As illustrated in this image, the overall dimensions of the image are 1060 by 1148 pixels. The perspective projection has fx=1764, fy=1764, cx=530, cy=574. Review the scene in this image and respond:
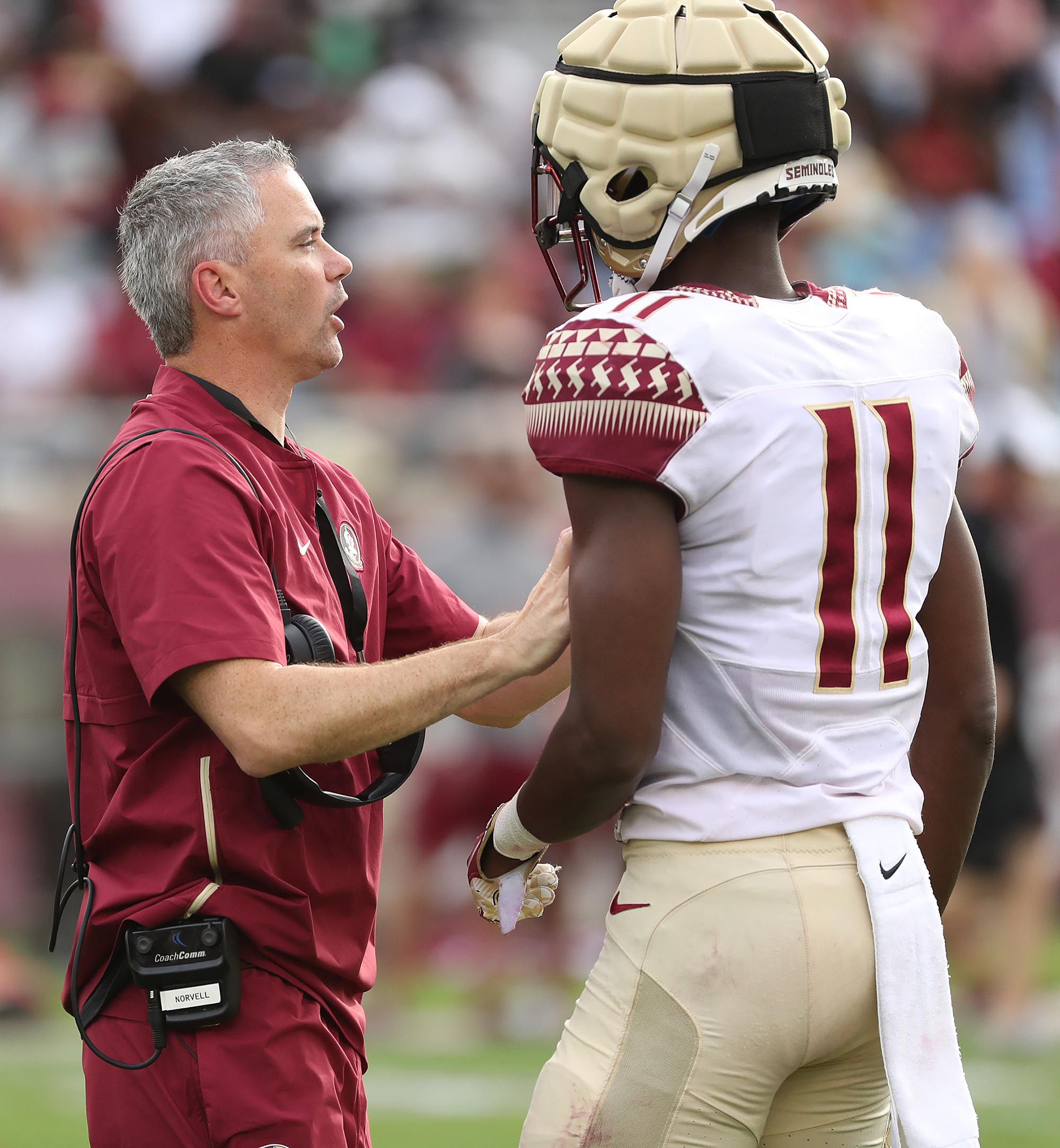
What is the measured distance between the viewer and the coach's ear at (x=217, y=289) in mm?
2889

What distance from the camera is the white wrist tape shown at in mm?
2506

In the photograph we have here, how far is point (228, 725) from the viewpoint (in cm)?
250

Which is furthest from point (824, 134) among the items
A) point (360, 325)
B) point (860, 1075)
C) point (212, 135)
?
point (212, 135)

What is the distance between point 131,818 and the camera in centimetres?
260

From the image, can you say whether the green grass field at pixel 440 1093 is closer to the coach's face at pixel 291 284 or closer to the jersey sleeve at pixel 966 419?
the coach's face at pixel 291 284

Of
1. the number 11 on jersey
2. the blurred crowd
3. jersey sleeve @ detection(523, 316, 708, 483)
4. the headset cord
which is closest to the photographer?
jersey sleeve @ detection(523, 316, 708, 483)

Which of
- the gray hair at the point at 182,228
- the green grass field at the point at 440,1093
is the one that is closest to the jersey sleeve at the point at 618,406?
the gray hair at the point at 182,228

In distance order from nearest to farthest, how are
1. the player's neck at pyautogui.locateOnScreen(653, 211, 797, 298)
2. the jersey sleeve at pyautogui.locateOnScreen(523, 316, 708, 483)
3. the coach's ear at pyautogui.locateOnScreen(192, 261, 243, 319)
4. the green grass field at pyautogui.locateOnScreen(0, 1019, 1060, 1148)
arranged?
1. the jersey sleeve at pyautogui.locateOnScreen(523, 316, 708, 483)
2. the player's neck at pyautogui.locateOnScreen(653, 211, 797, 298)
3. the coach's ear at pyautogui.locateOnScreen(192, 261, 243, 319)
4. the green grass field at pyautogui.locateOnScreen(0, 1019, 1060, 1148)

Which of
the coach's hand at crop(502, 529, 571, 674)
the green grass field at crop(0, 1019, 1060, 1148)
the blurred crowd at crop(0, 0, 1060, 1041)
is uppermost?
the coach's hand at crop(502, 529, 571, 674)

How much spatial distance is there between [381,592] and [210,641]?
67 cm

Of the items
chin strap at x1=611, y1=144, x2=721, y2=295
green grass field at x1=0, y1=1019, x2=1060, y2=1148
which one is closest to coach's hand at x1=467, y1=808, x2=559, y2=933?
chin strap at x1=611, y1=144, x2=721, y2=295

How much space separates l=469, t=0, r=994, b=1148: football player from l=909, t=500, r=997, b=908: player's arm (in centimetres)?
14

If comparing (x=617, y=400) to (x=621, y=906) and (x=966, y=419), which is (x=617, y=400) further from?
(x=621, y=906)

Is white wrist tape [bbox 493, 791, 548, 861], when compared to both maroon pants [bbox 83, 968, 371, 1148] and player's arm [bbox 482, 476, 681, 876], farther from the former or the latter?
maroon pants [bbox 83, 968, 371, 1148]
